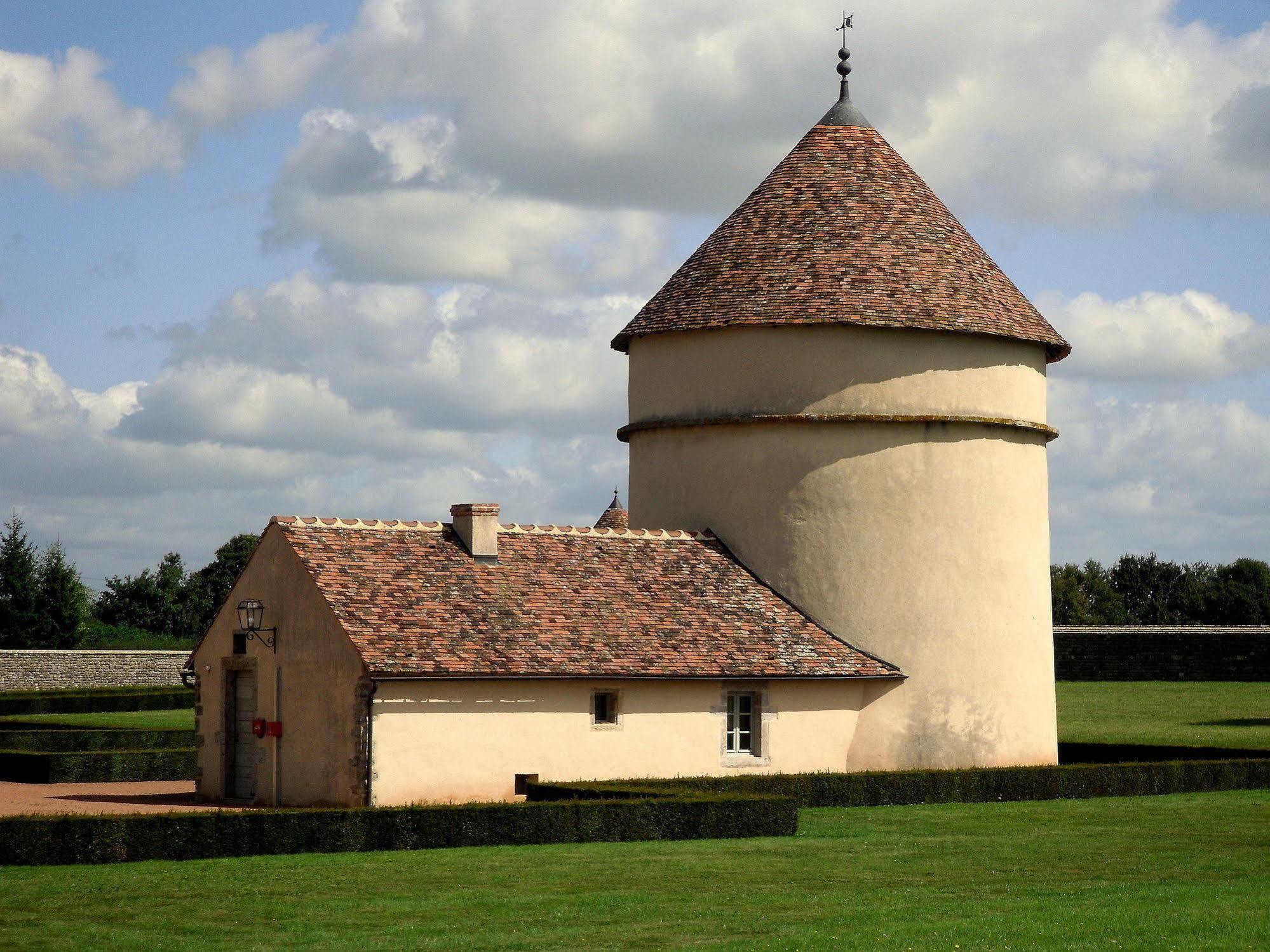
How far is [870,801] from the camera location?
29297 mm

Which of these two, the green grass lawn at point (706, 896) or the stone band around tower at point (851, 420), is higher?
the stone band around tower at point (851, 420)

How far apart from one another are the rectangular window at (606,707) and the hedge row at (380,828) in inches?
221

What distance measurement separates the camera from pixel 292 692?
29.9 meters

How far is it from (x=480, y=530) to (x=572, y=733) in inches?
159

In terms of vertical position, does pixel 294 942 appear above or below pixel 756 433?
below

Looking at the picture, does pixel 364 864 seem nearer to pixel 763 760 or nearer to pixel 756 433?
pixel 763 760

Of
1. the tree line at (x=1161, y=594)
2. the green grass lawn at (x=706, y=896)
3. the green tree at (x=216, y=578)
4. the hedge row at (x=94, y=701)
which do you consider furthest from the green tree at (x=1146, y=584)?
the green grass lawn at (x=706, y=896)

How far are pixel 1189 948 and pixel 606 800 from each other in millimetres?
10297

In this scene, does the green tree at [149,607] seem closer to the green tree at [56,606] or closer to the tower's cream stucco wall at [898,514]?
the green tree at [56,606]

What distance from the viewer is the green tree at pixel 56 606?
76188mm

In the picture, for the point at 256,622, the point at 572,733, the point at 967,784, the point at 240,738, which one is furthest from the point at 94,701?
the point at 967,784

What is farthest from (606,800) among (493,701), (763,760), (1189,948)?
(1189,948)

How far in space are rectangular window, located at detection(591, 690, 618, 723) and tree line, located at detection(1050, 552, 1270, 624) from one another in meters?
99.1

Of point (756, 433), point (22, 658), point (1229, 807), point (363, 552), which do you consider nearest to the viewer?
point (1229, 807)
